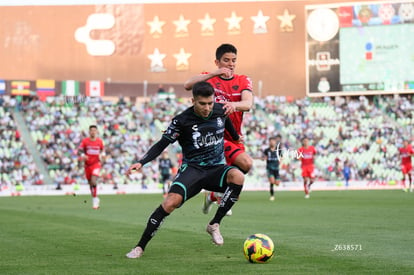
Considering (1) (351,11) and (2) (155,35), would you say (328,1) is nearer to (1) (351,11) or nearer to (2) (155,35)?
(1) (351,11)

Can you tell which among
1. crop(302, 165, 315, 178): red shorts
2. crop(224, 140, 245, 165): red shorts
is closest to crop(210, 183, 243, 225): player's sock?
crop(224, 140, 245, 165): red shorts

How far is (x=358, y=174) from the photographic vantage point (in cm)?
4650

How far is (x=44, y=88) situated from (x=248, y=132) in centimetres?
1582

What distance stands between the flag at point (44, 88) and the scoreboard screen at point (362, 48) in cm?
1877

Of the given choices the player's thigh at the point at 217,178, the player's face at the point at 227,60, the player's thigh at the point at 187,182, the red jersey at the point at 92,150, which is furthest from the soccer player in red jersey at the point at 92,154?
the player's thigh at the point at 187,182

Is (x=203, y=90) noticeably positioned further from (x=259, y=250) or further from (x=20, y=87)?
(x=20, y=87)

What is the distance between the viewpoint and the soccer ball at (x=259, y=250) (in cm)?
879

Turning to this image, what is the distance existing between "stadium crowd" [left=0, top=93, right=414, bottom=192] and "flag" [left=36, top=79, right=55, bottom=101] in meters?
2.55

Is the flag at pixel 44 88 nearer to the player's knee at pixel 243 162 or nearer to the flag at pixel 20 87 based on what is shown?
the flag at pixel 20 87

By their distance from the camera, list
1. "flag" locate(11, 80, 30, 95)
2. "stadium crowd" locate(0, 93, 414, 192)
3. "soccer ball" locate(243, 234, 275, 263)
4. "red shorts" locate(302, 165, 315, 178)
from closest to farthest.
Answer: "soccer ball" locate(243, 234, 275, 263), "red shorts" locate(302, 165, 315, 178), "stadium crowd" locate(0, 93, 414, 192), "flag" locate(11, 80, 30, 95)

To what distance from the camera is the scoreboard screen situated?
2035 inches

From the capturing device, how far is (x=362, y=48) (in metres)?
52.1

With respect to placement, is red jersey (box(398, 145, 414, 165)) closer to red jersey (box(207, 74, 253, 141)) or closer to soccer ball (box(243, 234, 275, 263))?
red jersey (box(207, 74, 253, 141))

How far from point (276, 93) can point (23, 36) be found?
70.3ft
